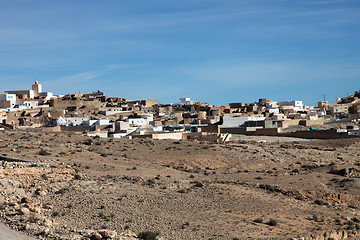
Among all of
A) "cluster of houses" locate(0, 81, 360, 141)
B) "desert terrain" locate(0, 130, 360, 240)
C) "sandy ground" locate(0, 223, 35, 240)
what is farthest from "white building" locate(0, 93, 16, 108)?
"sandy ground" locate(0, 223, 35, 240)

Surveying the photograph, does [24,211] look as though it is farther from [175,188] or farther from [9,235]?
[175,188]

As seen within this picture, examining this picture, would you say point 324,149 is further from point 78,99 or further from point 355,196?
point 78,99

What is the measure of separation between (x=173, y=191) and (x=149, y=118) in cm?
3090

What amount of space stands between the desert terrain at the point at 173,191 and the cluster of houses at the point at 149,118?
7.69 metres

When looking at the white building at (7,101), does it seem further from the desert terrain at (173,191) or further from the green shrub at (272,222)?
the green shrub at (272,222)

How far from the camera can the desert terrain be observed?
39.3 feet

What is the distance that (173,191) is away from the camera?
16.3 m

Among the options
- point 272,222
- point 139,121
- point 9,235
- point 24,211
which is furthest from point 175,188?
point 139,121

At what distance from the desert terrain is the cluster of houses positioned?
25.2 feet

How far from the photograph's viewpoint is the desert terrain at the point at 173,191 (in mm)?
11992

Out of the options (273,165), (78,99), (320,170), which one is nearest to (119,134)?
(273,165)

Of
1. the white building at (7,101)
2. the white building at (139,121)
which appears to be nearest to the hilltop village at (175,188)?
the white building at (139,121)

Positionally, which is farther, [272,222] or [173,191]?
[173,191]

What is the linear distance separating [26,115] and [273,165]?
37349 mm
